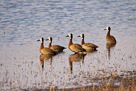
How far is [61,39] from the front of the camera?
20625 millimetres

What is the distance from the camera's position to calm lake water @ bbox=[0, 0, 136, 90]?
1257 cm

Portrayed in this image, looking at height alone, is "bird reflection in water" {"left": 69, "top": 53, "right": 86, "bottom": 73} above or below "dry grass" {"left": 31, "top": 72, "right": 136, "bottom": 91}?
above

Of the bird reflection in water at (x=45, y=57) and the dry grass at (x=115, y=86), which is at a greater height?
the bird reflection in water at (x=45, y=57)

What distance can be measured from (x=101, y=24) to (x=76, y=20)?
2.51 metres

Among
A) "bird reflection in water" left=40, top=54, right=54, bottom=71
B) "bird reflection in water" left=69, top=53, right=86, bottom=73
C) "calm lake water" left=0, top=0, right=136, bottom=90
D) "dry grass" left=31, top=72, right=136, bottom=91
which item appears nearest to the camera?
"dry grass" left=31, top=72, right=136, bottom=91

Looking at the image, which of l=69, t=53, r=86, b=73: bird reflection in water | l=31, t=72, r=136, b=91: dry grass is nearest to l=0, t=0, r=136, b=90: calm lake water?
l=69, t=53, r=86, b=73: bird reflection in water

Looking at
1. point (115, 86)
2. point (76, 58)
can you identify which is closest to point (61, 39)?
point (76, 58)

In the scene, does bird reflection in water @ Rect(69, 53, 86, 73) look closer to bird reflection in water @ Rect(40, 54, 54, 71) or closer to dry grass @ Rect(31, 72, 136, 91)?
bird reflection in water @ Rect(40, 54, 54, 71)

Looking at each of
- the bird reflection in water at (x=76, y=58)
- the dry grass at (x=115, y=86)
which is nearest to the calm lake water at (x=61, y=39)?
the bird reflection in water at (x=76, y=58)

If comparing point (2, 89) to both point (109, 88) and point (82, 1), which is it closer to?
point (109, 88)

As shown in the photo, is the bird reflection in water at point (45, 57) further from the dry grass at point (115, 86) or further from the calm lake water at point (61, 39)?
the dry grass at point (115, 86)

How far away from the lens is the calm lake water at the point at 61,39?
12570 millimetres

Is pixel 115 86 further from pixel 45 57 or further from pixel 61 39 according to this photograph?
pixel 61 39

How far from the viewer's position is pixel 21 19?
26906 mm
